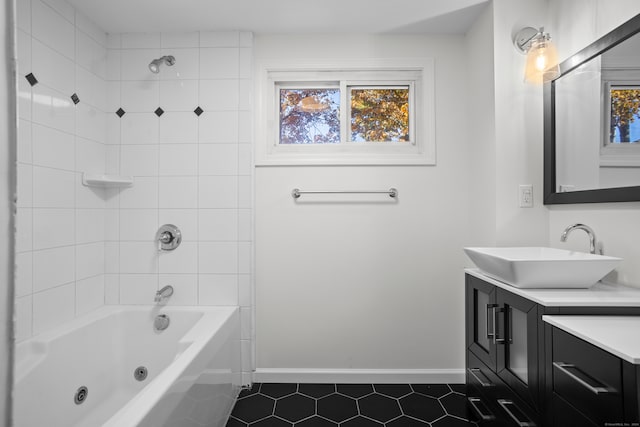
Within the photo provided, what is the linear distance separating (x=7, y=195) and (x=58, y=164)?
6.75 ft

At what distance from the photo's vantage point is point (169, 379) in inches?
49.8

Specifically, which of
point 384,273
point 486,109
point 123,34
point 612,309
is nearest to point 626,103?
point 486,109

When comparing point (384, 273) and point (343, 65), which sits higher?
point (343, 65)

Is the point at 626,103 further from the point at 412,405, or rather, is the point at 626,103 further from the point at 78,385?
the point at 78,385

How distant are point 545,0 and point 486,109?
641mm

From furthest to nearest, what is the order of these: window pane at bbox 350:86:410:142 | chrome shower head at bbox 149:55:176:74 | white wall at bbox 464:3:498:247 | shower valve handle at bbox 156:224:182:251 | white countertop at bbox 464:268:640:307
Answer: window pane at bbox 350:86:410:142, shower valve handle at bbox 156:224:182:251, chrome shower head at bbox 149:55:176:74, white wall at bbox 464:3:498:247, white countertop at bbox 464:268:640:307

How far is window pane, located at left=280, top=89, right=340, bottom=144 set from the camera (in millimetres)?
2434

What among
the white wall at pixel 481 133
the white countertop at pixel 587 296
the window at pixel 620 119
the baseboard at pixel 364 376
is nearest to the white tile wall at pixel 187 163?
Answer: the baseboard at pixel 364 376

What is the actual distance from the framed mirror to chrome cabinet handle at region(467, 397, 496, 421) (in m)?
1.08

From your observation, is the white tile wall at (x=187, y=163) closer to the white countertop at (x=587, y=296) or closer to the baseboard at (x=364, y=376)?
the baseboard at (x=364, y=376)

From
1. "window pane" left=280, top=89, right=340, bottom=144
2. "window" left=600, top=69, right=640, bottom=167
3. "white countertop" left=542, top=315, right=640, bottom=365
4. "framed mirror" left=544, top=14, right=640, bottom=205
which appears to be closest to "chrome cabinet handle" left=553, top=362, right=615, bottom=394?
"white countertop" left=542, top=315, right=640, bottom=365

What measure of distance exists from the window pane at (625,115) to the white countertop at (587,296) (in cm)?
61

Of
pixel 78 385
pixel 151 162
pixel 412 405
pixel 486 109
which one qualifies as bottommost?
pixel 412 405

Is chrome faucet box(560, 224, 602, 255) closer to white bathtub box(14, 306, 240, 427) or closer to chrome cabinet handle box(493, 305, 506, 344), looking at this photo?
chrome cabinet handle box(493, 305, 506, 344)
